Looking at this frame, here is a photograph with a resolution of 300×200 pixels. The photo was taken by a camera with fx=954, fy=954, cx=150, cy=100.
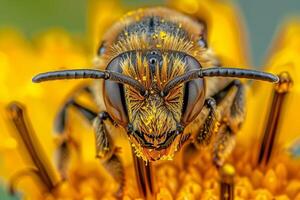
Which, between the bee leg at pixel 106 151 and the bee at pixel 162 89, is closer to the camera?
the bee at pixel 162 89

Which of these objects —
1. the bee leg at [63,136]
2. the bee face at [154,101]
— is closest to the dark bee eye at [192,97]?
the bee face at [154,101]

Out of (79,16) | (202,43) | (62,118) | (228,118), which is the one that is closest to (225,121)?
(228,118)

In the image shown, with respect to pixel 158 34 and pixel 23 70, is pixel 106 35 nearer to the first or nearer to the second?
pixel 158 34

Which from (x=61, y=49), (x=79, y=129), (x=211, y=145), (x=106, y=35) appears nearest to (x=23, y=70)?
(x=61, y=49)

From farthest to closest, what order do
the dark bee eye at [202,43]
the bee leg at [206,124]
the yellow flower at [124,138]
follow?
the yellow flower at [124,138] < the dark bee eye at [202,43] < the bee leg at [206,124]

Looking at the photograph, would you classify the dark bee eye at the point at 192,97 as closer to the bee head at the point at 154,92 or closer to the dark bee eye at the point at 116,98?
the bee head at the point at 154,92

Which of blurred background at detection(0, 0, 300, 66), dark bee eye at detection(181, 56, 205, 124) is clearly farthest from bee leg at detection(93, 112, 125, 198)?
blurred background at detection(0, 0, 300, 66)
